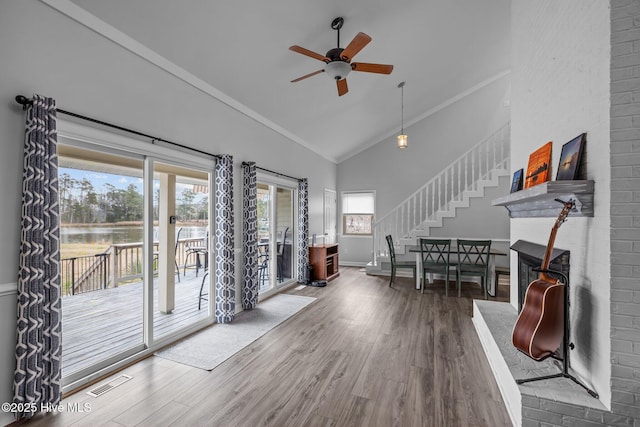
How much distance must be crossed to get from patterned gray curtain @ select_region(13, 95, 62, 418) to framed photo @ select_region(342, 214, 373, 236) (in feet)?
22.3

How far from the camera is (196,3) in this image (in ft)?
8.46

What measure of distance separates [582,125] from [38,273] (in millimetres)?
3948

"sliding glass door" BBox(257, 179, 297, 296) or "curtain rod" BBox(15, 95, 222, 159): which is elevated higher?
"curtain rod" BBox(15, 95, 222, 159)

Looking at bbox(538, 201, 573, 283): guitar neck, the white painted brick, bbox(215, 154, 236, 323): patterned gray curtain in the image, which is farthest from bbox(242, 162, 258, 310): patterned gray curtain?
the white painted brick

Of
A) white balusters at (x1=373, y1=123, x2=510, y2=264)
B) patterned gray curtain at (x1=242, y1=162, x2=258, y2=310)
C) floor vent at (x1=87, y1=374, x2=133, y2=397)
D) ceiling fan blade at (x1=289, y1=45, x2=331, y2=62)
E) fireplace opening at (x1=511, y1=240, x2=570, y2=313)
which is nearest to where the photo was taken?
fireplace opening at (x1=511, y1=240, x2=570, y2=313)

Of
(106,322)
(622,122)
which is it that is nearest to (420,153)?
(622,122)

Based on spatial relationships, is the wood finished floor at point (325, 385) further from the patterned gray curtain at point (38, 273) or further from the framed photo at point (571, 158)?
the framed photo at point (571, 158)

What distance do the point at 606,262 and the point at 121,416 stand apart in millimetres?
3345

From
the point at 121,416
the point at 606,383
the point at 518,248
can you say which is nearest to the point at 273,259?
the point at 121,416

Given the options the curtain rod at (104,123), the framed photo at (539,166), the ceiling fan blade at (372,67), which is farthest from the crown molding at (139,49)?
the framed photo at (539,166)

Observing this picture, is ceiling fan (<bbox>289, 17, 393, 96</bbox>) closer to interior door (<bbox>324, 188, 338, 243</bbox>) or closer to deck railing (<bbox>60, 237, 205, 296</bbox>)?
deck railing (<bbox>60, 237, 205, 296</bbox>)

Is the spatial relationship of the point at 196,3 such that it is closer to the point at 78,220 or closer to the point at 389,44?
the point at 78,220

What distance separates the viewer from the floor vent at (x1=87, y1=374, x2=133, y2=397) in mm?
2252

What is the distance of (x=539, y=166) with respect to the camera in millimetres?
2576
